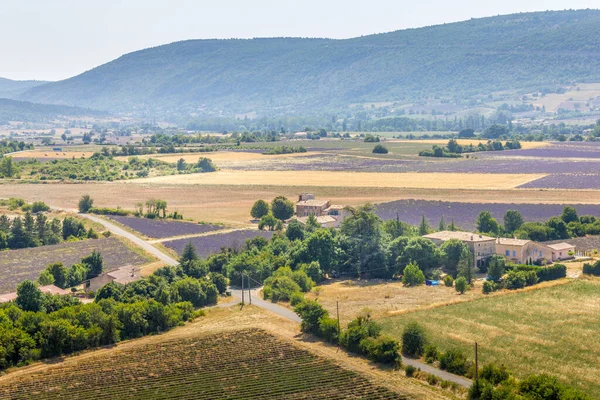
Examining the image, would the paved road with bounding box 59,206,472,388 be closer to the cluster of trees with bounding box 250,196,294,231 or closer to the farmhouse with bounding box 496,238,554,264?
the cluster of trees with bounding box 250,196,294,231

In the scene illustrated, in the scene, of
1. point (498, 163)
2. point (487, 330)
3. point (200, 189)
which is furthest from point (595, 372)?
point (498, 163)

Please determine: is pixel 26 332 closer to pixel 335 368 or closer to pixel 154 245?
pixel 335 368

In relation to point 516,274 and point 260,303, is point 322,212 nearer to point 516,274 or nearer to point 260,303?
point 516,274

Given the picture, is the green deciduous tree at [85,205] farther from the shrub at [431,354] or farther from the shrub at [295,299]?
the shrub at [431,354]

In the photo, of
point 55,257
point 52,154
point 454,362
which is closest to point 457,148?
point 52,154

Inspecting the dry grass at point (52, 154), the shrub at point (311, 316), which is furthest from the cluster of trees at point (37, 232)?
the dry grass at point (52, 154)
